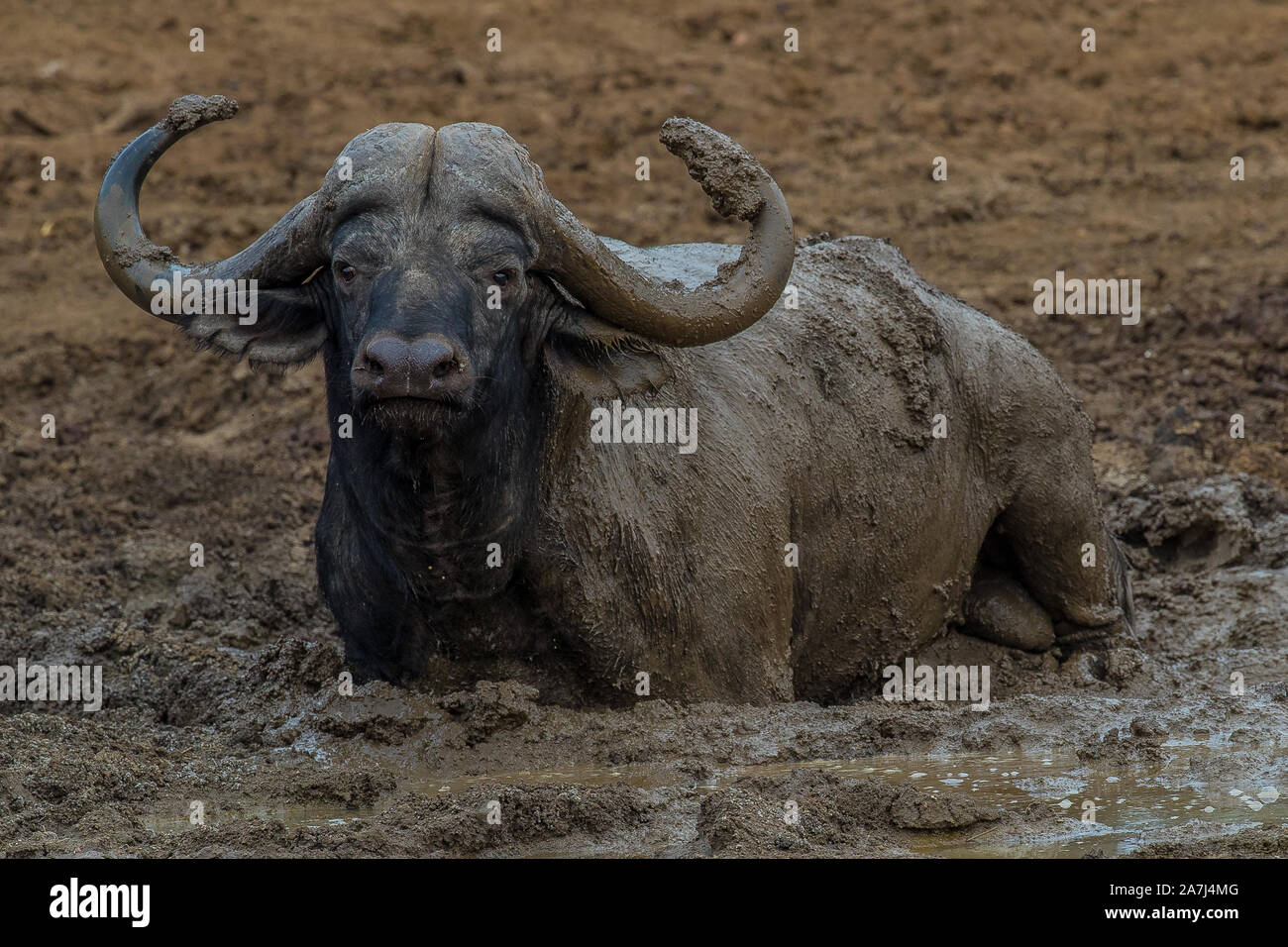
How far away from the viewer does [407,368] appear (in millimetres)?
5359

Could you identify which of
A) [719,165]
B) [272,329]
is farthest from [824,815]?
[272,329]

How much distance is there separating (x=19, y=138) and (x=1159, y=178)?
898cm

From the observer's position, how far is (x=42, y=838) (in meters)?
5.36

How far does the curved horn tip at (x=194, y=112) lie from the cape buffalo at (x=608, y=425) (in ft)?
0.03

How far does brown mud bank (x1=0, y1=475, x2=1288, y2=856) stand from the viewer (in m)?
5.36

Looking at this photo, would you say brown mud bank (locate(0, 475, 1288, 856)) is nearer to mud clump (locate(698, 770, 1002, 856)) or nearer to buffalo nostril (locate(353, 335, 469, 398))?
mud clump (locate(698, 770, 1002, 856))

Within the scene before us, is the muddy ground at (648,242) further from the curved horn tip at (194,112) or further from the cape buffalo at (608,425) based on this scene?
the curved horn tip at (194,112)

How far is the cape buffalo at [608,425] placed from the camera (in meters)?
5.86

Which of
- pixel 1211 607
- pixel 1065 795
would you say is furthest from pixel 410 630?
pixel 1211 607

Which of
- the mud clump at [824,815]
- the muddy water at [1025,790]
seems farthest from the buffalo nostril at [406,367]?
the mud clump at [824,815]

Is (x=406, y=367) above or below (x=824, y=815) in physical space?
above

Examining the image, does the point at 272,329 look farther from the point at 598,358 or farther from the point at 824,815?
the point at 824,815

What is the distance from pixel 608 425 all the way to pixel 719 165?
102 cm

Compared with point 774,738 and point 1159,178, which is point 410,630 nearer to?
point 774,738
